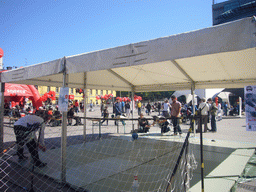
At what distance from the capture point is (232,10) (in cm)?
4956

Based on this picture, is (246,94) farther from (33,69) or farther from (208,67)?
(33,69)

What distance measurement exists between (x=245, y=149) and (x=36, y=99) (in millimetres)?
8682

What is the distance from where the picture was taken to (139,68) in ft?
19.6

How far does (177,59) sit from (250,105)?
5.47 ft

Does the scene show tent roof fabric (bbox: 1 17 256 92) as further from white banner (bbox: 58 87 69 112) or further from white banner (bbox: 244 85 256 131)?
white banner (bbox: 244 85 256 131)

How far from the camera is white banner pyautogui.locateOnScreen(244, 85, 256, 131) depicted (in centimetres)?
293

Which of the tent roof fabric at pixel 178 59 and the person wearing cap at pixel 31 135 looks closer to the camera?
the tent roof fabric at pixel 178 59

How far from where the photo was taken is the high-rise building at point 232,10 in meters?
46.4

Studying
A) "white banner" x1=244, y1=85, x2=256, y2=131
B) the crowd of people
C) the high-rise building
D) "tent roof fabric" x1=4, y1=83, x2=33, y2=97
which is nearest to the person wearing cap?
A: the crowd of people

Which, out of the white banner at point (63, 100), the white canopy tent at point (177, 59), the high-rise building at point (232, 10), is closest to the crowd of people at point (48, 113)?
the white banner at point (63, 100)

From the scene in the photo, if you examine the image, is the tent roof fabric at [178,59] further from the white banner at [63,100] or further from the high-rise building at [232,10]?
the high-rise building at [232,10]

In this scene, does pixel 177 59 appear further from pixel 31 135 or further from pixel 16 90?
pixel 16 90

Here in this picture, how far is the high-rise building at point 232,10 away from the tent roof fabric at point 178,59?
2054 inches

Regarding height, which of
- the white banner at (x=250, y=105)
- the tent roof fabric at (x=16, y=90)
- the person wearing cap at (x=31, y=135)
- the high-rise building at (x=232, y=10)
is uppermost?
the high-rise building at (x=232, y=10)
